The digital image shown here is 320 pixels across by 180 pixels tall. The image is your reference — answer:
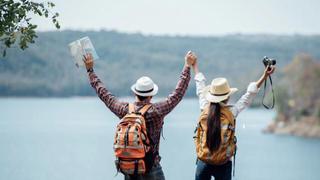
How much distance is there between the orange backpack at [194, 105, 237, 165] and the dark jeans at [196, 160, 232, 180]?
6 centimetres

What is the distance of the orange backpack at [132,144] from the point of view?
7012 millimetres

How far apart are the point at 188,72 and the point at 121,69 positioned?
135 metres

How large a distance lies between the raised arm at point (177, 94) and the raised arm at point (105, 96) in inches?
10.5

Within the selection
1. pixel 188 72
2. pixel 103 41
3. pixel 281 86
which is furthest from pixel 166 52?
pixel 188 72

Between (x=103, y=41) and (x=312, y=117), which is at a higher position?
(x=103, y=41)

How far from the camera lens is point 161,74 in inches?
5773

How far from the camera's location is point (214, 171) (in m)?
7.34

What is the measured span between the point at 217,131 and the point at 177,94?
402 millimetres

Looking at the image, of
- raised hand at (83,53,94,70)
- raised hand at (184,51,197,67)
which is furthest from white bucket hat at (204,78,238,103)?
raised hand at (83,53,94,70)

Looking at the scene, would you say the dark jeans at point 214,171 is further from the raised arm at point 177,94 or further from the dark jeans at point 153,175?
the raised arm at point 177,94

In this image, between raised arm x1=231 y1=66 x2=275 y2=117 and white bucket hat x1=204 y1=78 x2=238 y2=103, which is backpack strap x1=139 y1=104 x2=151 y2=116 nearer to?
white bucket hat x1=204 y1=78 x2=238 y2=103

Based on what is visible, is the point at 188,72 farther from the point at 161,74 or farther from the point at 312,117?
the point at 161,74

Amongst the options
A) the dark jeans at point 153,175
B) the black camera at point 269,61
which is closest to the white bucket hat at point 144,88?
the dark jeans at point 153,175

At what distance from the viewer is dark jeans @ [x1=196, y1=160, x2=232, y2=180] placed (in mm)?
7309
